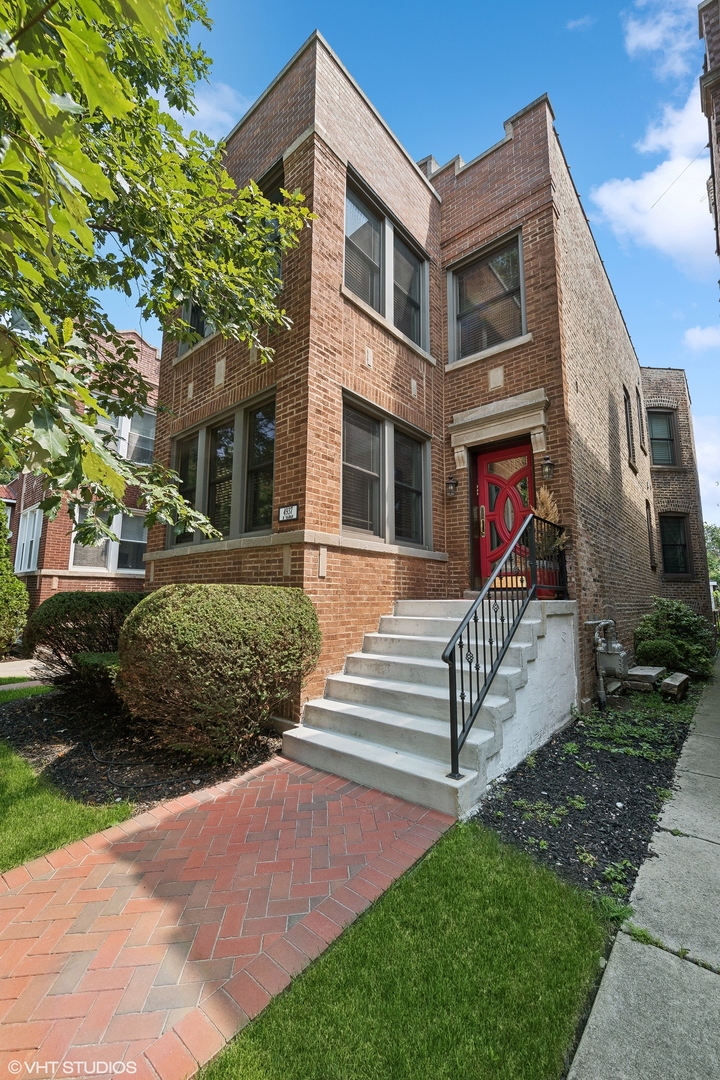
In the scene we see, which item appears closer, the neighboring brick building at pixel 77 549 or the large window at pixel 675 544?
the neighboring brick building at pixel 77 549

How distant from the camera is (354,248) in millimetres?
6309

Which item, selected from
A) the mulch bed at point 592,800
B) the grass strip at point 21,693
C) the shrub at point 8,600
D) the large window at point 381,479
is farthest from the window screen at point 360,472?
the shrub at point 8,600

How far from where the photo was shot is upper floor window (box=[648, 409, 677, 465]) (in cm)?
1617

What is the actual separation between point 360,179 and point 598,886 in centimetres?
793

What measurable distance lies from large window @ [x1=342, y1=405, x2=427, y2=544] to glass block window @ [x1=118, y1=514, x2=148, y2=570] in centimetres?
942

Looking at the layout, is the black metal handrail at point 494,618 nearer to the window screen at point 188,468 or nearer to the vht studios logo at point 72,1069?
the vht studios logo at point 72,1069

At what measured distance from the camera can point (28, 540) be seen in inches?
556

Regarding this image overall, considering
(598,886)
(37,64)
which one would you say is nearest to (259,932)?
(598,886)

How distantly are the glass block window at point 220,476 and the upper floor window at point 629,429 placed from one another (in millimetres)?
8648

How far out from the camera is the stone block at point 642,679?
6.78 meters

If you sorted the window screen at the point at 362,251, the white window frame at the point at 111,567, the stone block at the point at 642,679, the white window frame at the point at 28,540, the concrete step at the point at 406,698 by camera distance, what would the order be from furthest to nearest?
the white window frame at the point at 28,540 → the white window frame at the point at 111,567 → the stone block at the point at 642,679 → the window screen at the point at 362,251 → the concrete step at the point at 406,698

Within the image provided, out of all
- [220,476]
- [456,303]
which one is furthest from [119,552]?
[456,303]

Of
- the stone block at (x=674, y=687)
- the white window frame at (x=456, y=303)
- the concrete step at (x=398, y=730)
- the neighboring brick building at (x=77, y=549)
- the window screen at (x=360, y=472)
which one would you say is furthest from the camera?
the neighboring brick building at (x=77, y=549)

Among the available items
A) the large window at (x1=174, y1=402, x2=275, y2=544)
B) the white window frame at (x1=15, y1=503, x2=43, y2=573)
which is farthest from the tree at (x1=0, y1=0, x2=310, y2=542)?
the white window frame at (x1=15, y1=503, x2=43, y2=573)
